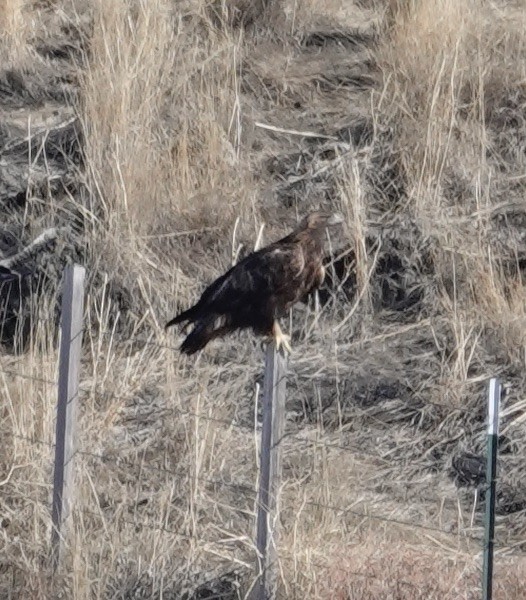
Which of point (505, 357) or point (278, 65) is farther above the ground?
point (278, 65)

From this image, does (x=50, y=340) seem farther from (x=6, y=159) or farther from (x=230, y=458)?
(x=6, y=159)

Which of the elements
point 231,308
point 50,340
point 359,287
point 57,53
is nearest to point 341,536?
point 231,308

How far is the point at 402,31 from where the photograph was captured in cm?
1061

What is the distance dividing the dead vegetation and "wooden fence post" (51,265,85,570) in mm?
79

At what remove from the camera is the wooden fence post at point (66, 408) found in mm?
6689

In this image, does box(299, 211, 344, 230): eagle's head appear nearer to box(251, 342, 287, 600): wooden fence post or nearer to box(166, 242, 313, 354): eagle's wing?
box(166, 242, 313, 354): eagle's wing

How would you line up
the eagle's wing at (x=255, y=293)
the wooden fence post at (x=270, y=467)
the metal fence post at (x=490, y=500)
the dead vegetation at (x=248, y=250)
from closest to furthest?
the metal fence post at (x=490, y=500), the wooden fence post at (x=270, y=467), the dead vegetation at (x=248, y=250), the eagle's wing at (x=255, y=293)

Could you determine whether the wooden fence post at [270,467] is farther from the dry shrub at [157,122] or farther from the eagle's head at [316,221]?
the dry shrub at [157,122]

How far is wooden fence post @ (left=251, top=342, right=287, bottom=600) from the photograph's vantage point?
6.32 m

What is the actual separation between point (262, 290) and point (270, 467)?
4.88 ft

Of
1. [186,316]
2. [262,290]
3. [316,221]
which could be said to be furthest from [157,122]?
[186,316]

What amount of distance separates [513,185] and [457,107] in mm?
586

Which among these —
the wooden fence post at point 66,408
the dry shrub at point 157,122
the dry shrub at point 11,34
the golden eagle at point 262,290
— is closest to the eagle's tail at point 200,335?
the golden eagle at point 262,290

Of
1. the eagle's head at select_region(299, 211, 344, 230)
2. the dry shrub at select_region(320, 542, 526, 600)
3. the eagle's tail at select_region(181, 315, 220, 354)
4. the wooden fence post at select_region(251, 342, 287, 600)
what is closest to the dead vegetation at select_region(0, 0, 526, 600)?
the dry shrub at select_region(320, 542, 526, 600)
